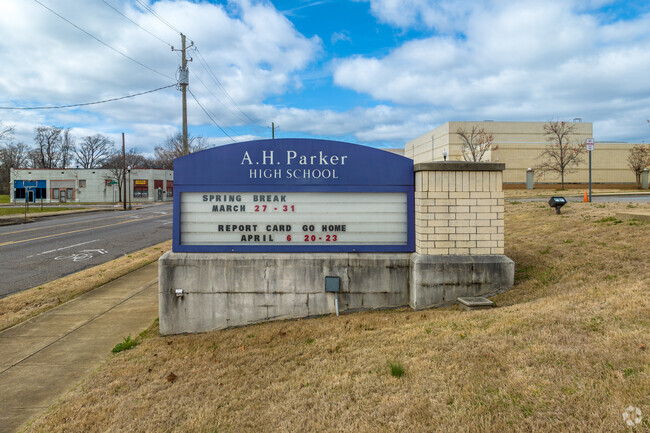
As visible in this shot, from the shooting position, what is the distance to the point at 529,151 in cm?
5491

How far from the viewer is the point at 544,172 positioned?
51750 millimetres

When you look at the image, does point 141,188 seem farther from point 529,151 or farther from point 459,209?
point 459,209

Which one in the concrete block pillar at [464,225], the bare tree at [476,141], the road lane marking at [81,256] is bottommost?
the road lane marking at [81,256]

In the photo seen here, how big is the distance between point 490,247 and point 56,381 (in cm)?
666

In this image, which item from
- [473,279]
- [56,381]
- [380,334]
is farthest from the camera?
[473,279]

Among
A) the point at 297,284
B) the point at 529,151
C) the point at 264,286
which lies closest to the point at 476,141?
the point at 529,151

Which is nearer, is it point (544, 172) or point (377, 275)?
point (377, 275)

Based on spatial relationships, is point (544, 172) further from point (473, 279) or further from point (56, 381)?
point (56, 381)

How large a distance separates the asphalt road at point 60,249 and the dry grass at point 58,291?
582mm

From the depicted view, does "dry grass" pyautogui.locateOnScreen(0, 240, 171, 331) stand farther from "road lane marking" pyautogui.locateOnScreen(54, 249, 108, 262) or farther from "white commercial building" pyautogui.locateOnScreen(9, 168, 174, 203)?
"white commercial building" pyautogui.locateOnScreen(9, 168, 174, 203)

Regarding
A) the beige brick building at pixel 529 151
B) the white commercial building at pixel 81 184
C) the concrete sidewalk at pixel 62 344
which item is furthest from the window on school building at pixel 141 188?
the concrete sidewalk at pixel 62 344

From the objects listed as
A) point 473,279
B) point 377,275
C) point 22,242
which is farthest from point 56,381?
point 22,242

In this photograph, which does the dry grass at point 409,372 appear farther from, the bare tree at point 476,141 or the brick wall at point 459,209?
the bare tree at point 476,141

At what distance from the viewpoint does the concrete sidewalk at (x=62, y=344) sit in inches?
165
